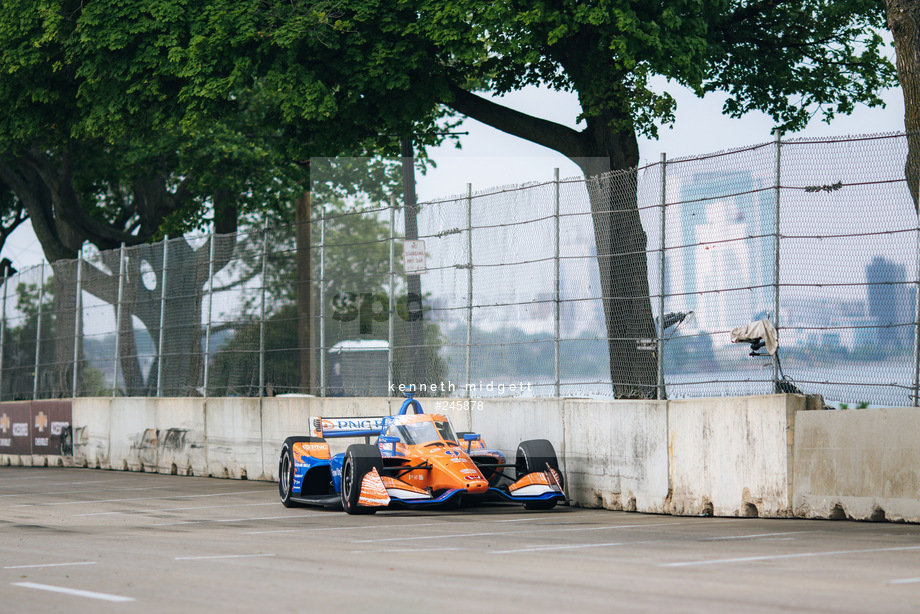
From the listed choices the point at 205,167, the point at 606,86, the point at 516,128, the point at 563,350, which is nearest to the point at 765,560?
the point at 563,350

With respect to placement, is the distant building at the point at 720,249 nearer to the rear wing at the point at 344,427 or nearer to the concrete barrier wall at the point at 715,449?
the concrete barrier wall at the point at 715,449

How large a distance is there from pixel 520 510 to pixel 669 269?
3512mm

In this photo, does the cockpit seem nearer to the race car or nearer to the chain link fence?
the race car

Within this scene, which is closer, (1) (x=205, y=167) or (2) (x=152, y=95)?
(2) (x=152, y=95)

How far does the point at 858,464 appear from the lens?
1212 cm

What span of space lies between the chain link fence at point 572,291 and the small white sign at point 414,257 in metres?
0.03

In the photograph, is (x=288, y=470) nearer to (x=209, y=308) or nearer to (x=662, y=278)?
(x=662, y=278)

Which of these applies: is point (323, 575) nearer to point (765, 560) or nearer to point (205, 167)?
point (765, 560)

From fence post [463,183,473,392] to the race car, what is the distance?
1.41 meters

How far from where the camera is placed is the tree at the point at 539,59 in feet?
60.5

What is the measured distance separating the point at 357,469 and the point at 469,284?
391cm

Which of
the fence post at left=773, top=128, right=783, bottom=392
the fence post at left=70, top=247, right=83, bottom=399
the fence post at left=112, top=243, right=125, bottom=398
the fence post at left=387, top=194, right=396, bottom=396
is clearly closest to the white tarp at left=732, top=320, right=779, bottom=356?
the fence post at left=773, top=128, right=783, bottom=392

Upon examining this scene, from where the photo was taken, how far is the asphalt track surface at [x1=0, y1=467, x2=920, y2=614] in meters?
6.97

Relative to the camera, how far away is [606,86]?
19125 millimetres
